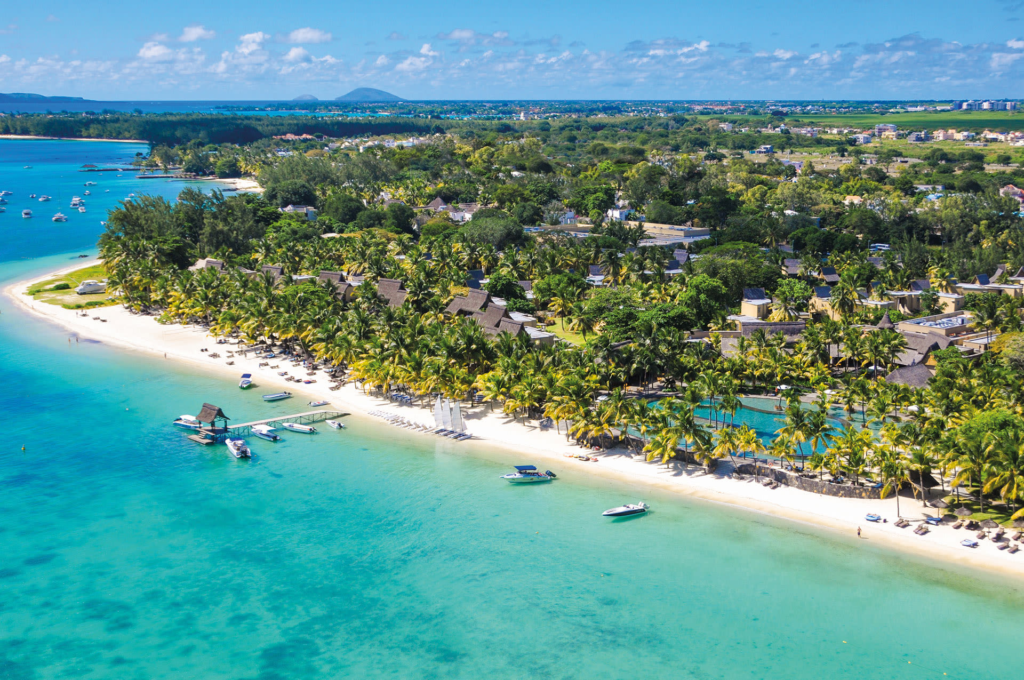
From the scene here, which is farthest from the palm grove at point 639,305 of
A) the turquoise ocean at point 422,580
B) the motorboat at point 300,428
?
the motorboat at point 300,428

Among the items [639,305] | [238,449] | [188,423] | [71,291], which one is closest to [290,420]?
[238,449]

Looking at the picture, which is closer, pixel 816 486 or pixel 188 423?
pixel 816 486

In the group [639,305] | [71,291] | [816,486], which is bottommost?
[816,486]

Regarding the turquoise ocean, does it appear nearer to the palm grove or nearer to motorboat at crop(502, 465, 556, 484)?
motorboat at crop(502, 465, 556, 484)

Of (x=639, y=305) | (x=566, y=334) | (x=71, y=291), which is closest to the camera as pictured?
(x=566, y=334)

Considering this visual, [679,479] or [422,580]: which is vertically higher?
[679,479]

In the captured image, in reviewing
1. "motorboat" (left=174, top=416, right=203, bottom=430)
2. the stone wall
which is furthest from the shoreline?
"motorboat" (left=174, top=416, right=203, bottom=430)

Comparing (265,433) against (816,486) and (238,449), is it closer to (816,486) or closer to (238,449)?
(238,449)
